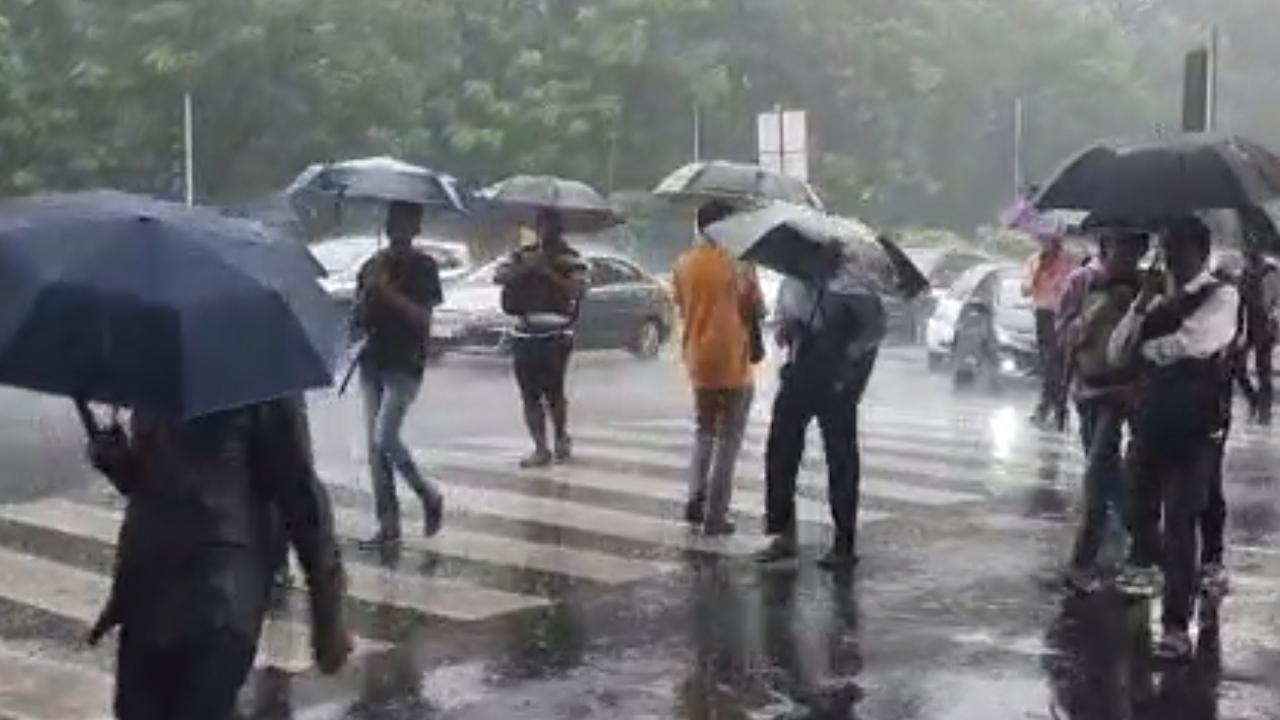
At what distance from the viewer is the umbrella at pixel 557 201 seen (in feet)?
44.5

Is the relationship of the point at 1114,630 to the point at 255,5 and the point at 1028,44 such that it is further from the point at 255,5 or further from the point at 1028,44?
the point at 1028,44

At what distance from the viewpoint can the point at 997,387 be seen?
22453 millimetres

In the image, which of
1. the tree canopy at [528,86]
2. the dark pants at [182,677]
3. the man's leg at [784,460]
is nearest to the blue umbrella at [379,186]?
the man's leg at [784,460]

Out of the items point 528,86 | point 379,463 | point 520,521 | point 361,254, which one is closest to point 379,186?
point 379,463

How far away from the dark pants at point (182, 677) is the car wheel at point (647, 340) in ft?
69.6

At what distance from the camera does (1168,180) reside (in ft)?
27.1

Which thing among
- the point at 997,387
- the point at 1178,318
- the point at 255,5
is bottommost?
the point at 997,387

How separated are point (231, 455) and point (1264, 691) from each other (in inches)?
178

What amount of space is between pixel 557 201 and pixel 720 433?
3233mm

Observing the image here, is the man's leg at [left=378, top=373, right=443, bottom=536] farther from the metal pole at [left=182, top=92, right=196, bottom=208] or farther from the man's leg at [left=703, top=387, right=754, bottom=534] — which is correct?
the metal pole at [left=182, top=92, right=196, bottom=208]

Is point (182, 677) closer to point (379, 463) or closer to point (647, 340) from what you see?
point (379, 463)

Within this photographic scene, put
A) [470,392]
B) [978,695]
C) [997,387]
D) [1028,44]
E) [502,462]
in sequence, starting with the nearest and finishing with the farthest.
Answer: [978,695] < [502,462] < [470,392] < [997,387] < [1028,44]

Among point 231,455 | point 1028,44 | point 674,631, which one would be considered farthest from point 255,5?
point 231,455

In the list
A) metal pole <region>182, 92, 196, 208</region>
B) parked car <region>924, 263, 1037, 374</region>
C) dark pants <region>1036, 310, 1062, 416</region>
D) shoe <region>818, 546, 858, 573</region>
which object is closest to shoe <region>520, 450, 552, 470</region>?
shoe <region>818, 546, 858, 573</region>
